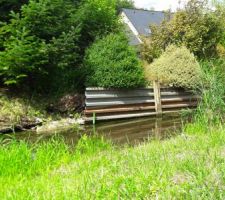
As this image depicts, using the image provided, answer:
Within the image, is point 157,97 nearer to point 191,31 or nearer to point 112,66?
point 112,66

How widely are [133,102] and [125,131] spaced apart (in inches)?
110

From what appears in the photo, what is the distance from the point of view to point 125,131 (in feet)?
31.7

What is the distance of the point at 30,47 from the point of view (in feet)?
33.3

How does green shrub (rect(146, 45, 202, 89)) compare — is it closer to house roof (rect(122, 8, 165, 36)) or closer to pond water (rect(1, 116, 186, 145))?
pond water (rect(1, 116, 186, 145))

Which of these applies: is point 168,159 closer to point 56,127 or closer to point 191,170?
point 191,170

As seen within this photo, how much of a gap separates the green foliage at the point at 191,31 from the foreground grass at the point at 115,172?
30.6 feet

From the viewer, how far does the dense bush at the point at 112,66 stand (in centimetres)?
1170

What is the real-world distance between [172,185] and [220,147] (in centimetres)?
155

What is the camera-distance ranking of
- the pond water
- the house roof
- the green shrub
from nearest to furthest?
the pond water → the green shrub → the house roof

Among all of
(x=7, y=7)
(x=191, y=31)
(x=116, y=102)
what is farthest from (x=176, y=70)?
(x=7, y=7)

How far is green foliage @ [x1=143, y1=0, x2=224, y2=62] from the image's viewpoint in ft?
47.3

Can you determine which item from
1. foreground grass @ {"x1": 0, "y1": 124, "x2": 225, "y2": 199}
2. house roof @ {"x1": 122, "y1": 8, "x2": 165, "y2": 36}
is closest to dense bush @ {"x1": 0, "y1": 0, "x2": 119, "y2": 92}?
foreground grass @ {"x1": 0, "y1": 124, "x2": 225, "y2": 199}

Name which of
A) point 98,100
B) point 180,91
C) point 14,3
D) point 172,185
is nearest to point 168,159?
point 172,185

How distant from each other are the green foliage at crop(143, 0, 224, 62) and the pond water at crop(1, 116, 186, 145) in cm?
377
